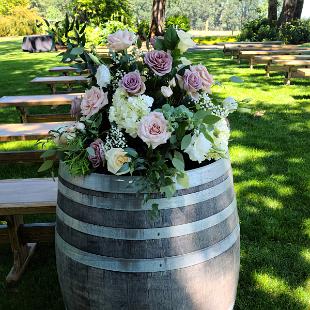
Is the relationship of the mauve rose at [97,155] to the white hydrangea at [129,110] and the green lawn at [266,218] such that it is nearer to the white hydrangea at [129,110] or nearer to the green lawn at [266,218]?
the white hydrangea at [129,110]

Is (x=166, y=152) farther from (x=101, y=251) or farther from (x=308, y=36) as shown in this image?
(x=308, y=36)

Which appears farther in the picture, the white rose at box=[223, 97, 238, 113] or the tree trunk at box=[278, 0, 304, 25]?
the tree trunk at box=[278, 0, 304, 25]

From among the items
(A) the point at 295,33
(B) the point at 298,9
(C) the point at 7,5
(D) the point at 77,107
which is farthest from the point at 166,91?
(C) the point at 7,5

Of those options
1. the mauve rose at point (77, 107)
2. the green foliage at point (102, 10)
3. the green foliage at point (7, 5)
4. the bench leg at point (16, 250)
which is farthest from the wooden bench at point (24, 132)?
the green foliage at point (7, 5)

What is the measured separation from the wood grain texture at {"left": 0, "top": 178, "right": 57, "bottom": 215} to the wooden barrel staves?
1.08m

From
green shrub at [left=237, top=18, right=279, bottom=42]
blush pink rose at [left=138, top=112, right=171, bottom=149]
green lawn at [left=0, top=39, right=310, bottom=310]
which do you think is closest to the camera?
blush pink rose at [left=138, top=112, right=171, bottom=149]

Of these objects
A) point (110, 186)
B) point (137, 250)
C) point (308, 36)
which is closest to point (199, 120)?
point (110, 186)

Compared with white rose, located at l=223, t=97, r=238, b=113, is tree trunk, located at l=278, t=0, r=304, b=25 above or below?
below

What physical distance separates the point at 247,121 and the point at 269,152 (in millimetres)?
1597

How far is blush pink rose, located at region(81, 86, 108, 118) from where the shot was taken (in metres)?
2.05

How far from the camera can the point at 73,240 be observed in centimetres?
209

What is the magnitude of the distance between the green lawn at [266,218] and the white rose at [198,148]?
2.17ft

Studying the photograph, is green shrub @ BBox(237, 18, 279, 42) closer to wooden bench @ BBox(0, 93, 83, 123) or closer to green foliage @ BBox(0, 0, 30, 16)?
wooden bench @ BBox(0, 93, 83, 123)

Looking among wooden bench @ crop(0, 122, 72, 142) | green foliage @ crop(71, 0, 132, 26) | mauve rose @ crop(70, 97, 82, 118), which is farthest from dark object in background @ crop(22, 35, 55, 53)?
mauve rose @ crop(70, 97, 82, 118)
